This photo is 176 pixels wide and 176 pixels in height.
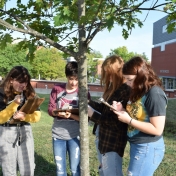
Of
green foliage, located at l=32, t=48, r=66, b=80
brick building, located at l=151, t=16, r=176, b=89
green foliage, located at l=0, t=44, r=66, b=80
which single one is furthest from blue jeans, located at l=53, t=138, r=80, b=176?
green foliage, located at l=32, t=48, r=66, b=80

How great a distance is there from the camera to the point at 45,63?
4188 cm

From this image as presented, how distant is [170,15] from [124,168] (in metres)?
2.62

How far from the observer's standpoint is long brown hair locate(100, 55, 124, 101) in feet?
8.11

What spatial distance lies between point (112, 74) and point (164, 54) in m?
43.4

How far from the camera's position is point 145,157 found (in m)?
2.05

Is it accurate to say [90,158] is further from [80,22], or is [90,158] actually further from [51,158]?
[80,22]

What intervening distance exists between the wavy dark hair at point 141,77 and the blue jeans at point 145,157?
15.0 inches

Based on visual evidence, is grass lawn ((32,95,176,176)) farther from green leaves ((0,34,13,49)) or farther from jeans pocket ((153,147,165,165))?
green leaves ((0,34,13,49))

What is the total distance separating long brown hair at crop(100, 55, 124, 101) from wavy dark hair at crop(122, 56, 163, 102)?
0.38 meters

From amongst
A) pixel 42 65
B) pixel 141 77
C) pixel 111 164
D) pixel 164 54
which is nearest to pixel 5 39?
pixel 141 77

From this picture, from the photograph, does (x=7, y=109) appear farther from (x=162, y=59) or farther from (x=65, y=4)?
(x=162, y=59)

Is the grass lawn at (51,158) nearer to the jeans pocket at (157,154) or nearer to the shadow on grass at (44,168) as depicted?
the shadow on grass at (44,168)

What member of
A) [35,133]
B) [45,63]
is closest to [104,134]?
[35,133]

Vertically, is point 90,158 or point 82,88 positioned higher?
point 82,88
